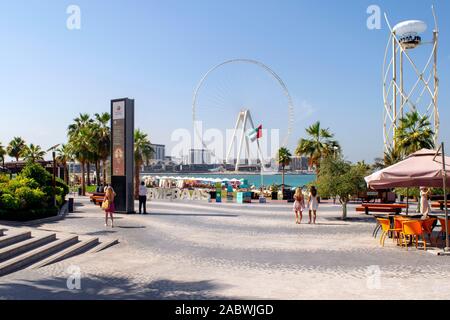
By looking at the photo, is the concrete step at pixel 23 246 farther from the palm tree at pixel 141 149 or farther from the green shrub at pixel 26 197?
the palm tree at pixel 141 149

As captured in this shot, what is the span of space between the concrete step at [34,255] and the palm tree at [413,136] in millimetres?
32197

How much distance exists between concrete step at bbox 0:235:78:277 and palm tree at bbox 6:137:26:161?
71031mm

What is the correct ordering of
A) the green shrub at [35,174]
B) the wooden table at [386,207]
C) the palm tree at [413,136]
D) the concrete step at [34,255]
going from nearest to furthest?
the concrete step at [34,255] < the wooden table at [386,207] < the green shrub at [35,174] < the palm tree at [413,136]

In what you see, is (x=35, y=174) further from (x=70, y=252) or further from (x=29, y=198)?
(x=70, y=252)

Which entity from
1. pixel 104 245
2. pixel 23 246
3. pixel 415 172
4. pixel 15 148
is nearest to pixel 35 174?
pixel 104 245

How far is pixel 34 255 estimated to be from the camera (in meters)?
10.6

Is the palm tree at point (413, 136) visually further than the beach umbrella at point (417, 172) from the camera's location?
Yes

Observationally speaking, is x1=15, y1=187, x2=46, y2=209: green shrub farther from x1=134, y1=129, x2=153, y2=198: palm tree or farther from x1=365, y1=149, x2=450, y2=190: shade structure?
x1=134, y1=129, x2=153, y2=198: palm tree

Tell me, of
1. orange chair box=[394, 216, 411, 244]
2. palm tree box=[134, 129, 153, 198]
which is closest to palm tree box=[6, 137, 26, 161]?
palm tree box=[134, 129, 153, 198]

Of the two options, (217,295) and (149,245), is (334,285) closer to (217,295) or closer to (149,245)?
(217,295)

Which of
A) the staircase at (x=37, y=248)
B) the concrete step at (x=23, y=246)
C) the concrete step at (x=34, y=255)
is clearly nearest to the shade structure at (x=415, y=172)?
the staircase at (x=37, y=248)

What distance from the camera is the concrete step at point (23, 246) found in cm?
1017

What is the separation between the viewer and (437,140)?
1893 inches
